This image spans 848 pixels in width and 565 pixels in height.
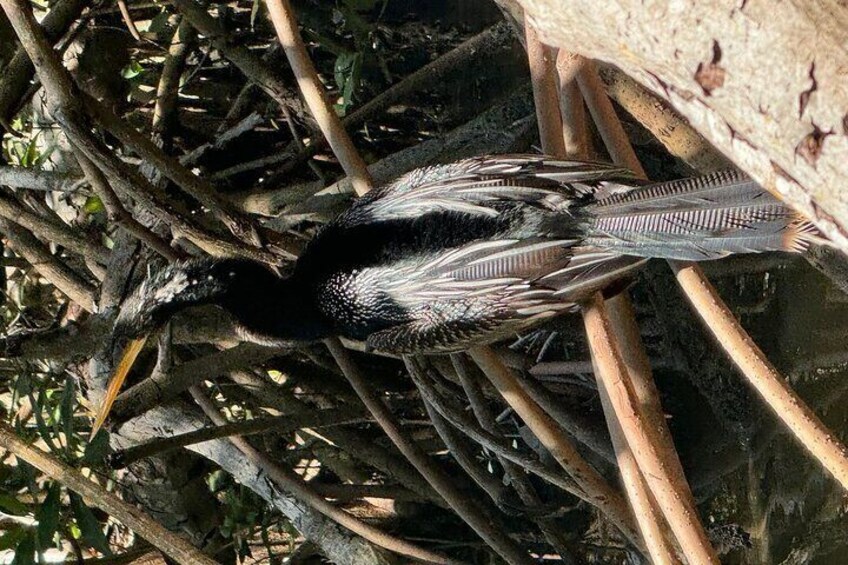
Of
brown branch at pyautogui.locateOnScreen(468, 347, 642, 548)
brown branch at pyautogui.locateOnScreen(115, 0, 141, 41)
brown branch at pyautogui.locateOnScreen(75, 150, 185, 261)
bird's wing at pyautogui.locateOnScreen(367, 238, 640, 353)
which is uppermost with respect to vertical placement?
brown branch at pyautogui.locateOnScreen(115, 0, 141, 41)

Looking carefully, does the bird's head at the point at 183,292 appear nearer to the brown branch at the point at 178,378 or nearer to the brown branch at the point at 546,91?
the brown branch at the point at 178,378

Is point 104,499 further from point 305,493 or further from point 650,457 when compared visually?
point 650,457

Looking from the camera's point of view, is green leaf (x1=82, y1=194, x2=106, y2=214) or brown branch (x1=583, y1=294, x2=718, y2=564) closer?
brown branch (x1=583, y1=294, x2=718, y2=564)

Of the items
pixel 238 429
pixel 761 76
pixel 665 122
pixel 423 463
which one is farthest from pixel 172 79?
pixel 761 76

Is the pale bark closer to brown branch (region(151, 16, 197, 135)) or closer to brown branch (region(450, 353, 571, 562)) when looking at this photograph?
brown branch (region(450, 353, 571, 562))

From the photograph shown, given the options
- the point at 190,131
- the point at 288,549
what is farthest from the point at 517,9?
the point at 288,549

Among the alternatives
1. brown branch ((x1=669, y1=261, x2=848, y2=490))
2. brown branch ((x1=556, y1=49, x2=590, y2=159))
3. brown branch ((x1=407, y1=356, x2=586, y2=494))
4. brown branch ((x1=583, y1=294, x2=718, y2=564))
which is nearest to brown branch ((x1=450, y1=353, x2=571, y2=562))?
brown branch ((x1=407, y1=356, x2=586, y2=494))
